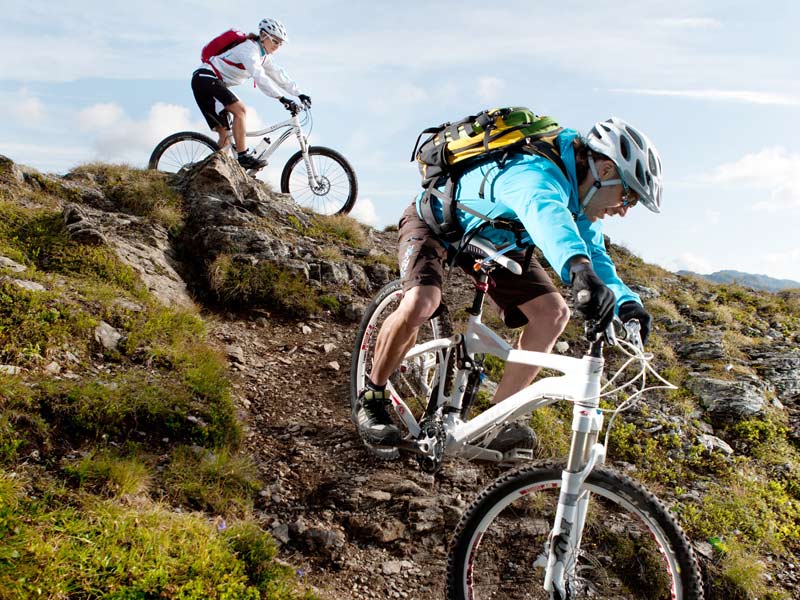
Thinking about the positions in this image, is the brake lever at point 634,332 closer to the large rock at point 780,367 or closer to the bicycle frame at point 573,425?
the bicycle frame at point 573,425

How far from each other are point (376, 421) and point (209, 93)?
8.95m

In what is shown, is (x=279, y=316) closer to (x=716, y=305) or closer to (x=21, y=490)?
(x=21, y=490)

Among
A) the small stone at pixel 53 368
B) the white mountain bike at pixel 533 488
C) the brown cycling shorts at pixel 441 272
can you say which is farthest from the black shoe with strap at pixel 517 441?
the small stone at pixel 53 368

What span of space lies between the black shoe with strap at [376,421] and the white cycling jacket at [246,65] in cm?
861

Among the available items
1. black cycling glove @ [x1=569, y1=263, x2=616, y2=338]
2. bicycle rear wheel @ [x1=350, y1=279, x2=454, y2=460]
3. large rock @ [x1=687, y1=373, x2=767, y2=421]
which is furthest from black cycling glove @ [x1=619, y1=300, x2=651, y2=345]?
large rock @ [x1=687, y1=373, x2=767, y2=421]

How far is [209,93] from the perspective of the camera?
11258 mm

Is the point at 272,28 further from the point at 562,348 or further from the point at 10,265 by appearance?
the point at 562,348

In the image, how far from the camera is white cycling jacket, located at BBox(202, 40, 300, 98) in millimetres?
11086

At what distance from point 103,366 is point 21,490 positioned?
1821mm

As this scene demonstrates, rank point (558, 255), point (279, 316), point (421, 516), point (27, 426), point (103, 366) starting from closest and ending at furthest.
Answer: point (558, 255), point (27, 426), point (421, 516), point (103, 366), point (279, 316)

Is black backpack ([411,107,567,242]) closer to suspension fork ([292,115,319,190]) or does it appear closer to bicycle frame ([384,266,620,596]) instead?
bicycle frame ([384,266,620,596])

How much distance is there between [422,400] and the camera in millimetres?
5590

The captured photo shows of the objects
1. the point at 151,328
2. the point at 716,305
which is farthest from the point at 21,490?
the point at 716,305

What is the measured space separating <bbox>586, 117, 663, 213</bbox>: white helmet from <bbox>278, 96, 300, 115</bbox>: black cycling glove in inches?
369
